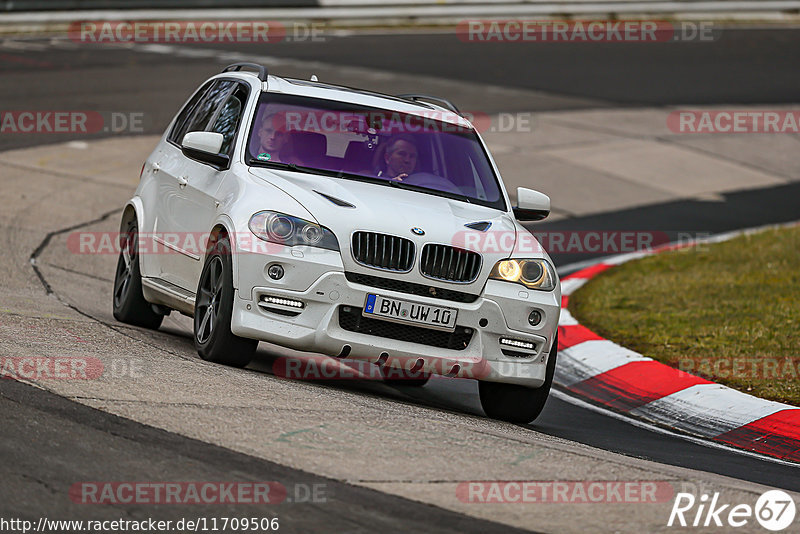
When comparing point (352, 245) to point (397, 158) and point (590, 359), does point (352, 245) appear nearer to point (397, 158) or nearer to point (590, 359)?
point (397, 158)

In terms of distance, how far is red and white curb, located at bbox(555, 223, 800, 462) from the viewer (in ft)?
26.1

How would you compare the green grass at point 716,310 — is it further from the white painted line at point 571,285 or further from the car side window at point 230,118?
the car side window at point 230,118

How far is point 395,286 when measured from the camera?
23.3ft

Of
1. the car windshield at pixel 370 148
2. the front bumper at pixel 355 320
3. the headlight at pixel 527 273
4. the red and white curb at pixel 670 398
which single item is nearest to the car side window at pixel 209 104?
the car windshield at pixel 370 148

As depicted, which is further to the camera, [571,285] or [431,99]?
[571,285]

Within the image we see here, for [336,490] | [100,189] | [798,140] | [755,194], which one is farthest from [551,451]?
[798,140]

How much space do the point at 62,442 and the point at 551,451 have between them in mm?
2230

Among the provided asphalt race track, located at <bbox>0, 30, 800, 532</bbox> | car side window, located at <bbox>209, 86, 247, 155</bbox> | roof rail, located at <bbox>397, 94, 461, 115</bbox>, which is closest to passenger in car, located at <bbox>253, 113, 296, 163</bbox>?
car side window, located at <bbox>209, 86, 247, 155</bbox>

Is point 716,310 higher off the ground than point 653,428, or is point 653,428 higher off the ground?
point 716,310

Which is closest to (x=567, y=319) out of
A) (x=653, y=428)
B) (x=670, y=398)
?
(x=670, y=398)

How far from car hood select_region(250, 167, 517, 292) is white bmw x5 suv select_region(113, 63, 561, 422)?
0.01m

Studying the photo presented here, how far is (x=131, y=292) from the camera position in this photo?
896cm

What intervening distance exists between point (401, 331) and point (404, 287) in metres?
0.24

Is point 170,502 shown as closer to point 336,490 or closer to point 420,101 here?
point 336,490
